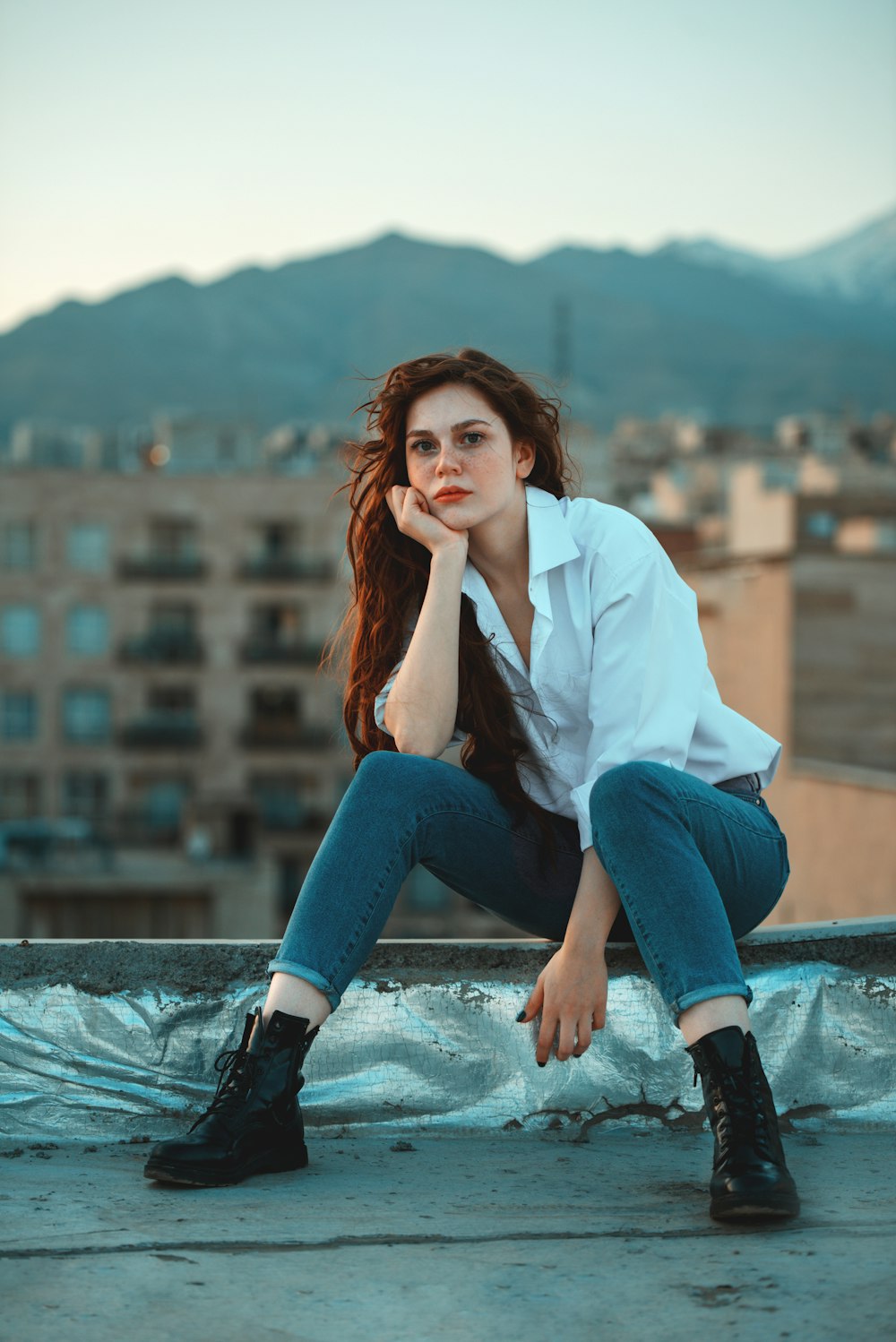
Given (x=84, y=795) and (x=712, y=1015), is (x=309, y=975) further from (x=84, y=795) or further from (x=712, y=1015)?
(x=84, y=795)

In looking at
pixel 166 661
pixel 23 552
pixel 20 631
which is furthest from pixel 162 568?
pixel 20 631

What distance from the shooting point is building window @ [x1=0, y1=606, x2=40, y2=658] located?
45188mm

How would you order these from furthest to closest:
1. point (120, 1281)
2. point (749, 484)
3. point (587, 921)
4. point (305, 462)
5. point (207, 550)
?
point (305, 462)
point (207, 550)
point (749, 484)
point (587, 921)
point (120, 1281)

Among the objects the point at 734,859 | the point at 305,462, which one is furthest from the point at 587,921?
the point at 305,462

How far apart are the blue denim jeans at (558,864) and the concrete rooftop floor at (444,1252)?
14.2 inches

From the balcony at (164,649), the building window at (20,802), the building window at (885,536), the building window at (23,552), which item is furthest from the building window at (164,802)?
the building window at (885,536)

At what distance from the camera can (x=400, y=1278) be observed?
2.21 metres

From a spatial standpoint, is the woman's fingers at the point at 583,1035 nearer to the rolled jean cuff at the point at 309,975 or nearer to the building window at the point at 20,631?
the rolled jean cuff at the point at 309,975

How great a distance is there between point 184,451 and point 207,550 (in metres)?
7.01

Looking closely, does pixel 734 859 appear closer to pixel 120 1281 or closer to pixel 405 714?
pixel 405 714

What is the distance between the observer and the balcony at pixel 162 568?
4519 centimetres

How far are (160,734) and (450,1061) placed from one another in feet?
141

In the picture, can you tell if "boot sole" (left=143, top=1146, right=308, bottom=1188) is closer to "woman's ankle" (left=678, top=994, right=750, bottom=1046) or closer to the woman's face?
"woman's ankle" (left=678, top=994, right=750, bottom=1046)

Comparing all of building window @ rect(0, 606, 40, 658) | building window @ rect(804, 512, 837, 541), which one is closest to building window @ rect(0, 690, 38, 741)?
building window @ rect(0, 606, 40, 658)
